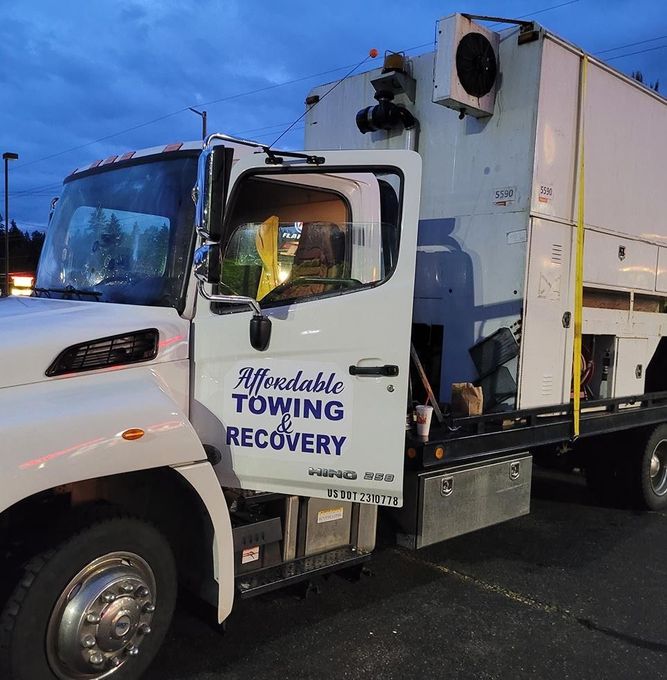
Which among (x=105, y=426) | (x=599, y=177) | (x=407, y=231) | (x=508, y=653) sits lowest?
(x=508, y=653)

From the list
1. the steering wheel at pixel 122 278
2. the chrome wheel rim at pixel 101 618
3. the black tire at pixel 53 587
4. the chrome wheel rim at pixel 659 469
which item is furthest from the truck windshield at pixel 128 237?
the chrome wheel rim at pixel 659 469

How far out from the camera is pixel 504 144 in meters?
4.16

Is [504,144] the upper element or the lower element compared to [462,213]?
upper

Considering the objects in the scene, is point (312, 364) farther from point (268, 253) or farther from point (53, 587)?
point (53, 587)

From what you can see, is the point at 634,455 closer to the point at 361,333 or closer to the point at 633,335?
the point at 633,335

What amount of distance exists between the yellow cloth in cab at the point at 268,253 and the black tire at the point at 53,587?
4.00 ft

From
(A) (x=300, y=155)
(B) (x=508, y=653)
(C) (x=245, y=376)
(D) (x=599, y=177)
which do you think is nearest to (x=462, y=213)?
(D) (x=599, y=177)

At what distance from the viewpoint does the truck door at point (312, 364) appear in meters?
3.04

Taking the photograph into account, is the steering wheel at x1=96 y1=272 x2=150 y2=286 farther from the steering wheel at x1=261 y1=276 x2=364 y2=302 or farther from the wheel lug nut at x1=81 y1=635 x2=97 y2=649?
the wheel lug nut at x1=81 y1=635 x2=97 y2=649

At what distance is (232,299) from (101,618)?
1379 millimetres

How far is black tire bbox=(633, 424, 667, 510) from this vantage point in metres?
5.60

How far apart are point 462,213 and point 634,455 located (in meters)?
2.82

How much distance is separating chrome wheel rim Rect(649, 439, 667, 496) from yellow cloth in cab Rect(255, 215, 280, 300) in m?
4.24

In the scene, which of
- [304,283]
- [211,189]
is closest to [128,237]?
[211,189]
